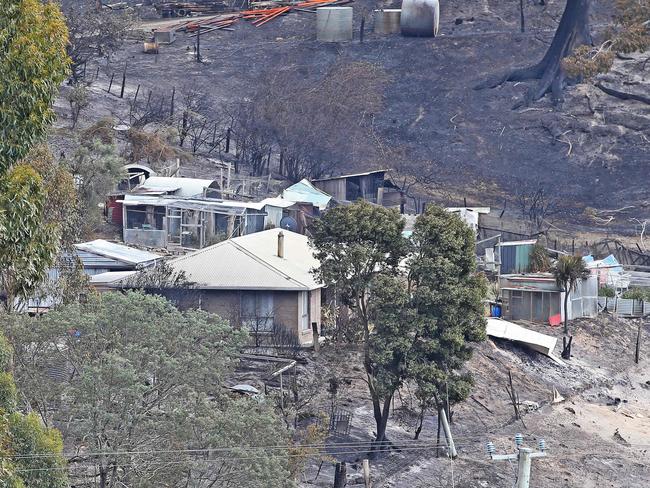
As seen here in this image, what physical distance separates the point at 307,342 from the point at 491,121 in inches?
1174

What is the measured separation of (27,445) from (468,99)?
163 feet

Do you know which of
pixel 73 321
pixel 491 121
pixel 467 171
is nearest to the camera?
pixel 73 321

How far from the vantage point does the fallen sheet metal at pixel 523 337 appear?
3790cm

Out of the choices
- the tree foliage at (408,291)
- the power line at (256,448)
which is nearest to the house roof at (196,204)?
the tree foliage at (408,291)

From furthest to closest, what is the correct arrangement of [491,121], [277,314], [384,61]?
[384,61]
[491,121]
[277,314]

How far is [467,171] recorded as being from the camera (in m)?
58.8

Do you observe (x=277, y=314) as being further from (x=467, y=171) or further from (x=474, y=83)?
(x=474, y=83)

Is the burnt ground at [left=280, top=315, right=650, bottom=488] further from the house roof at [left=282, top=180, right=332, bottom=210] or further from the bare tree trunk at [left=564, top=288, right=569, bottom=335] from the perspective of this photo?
the house roof at [left=282, top=180, right=332, bottom=210]

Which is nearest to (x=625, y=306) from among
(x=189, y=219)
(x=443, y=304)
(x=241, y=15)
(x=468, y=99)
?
(x=189, y=219)

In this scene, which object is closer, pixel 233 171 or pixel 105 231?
pixel 105 231

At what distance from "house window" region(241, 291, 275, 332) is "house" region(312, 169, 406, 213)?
17021 millimetres

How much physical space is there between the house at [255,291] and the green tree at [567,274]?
27.1ft

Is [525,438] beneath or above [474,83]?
beneath

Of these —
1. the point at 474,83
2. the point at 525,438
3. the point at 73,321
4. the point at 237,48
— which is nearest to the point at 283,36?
the point at 237,48
